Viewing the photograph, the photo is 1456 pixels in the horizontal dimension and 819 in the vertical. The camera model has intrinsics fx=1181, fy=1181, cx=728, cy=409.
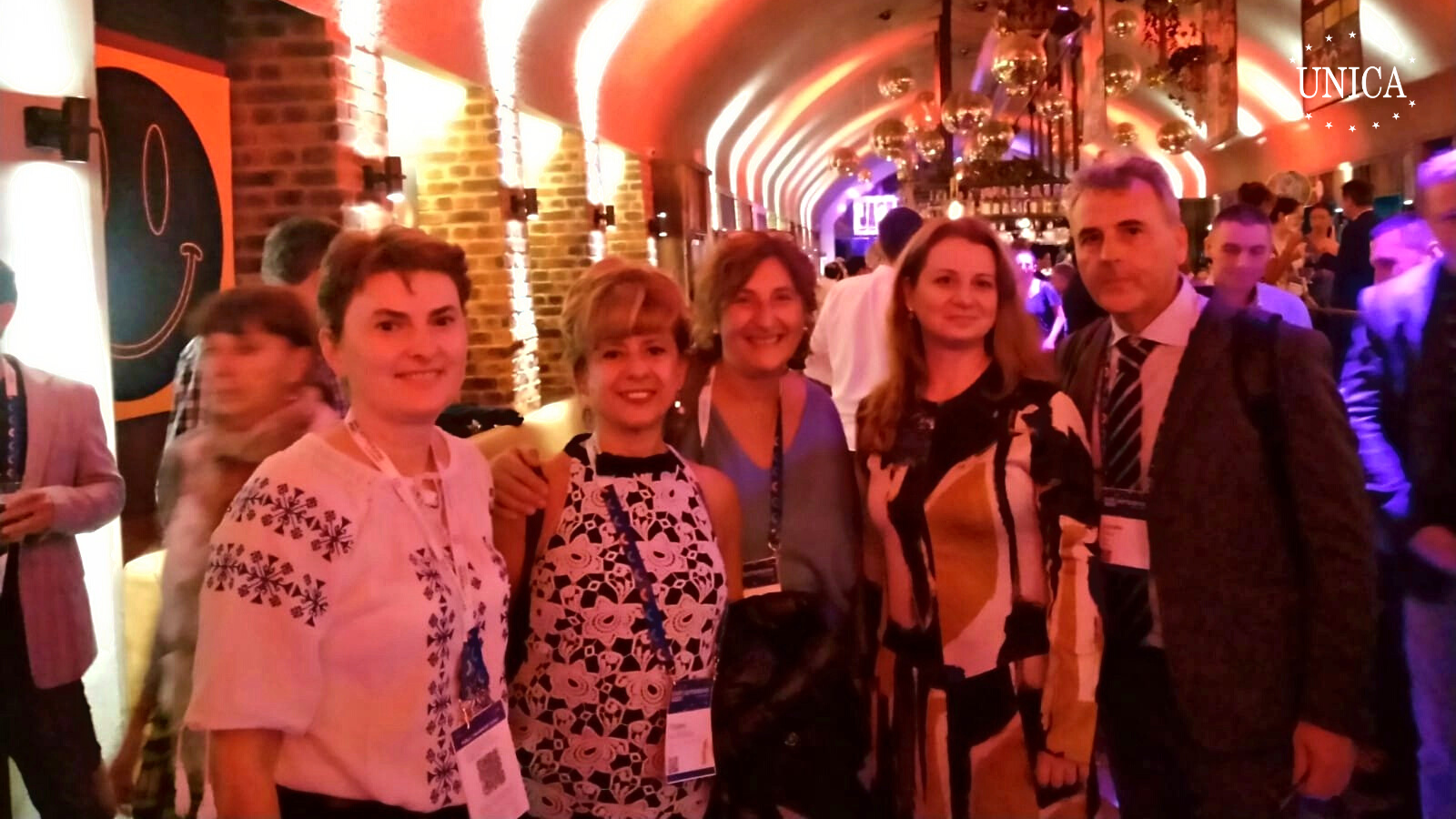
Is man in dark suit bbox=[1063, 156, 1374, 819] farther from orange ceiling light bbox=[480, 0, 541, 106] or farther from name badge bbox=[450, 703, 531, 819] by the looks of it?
orange ceiling light bbox=[480, 0, 541, 106]

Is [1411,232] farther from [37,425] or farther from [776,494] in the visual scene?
[37,425]

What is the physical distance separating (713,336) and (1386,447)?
164cm

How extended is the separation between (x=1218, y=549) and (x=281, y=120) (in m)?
3.60

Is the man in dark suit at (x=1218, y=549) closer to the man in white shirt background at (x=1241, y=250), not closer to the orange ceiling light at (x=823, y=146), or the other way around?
the man in white shirt background at (x=1241, y=250)

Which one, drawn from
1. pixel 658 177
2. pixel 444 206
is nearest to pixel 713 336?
pixel 444 206

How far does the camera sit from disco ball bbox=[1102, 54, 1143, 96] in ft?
26.1

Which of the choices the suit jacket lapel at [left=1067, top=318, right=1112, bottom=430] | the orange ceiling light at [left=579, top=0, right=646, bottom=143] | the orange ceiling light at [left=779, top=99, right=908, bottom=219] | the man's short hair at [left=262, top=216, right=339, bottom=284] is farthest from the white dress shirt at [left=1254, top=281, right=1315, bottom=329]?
the orange ceiling light at [left=779, top=99, right=908, bottom=219]

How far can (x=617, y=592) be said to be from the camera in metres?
1.95

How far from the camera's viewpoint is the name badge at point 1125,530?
2.25 meters

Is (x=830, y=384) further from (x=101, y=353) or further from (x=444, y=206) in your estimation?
(x=101, y=353)

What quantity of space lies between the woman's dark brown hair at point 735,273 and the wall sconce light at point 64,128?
177 centimetres

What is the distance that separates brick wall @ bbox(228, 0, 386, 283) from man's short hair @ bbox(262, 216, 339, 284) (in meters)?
1.17

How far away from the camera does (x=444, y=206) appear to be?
6.48 metres

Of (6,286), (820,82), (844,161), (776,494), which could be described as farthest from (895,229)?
(820,82)
